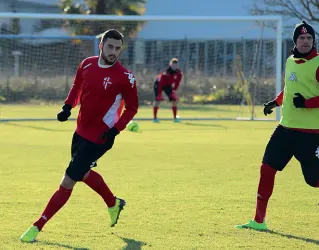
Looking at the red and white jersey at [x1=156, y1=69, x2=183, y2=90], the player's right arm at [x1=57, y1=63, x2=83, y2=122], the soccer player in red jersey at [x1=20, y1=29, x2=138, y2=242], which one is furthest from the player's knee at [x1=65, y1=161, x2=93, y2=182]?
the red and white jersey at [x1=156, y1=69, x2=183, y2=90]

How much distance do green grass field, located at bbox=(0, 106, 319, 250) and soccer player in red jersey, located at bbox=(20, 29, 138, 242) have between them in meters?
0.50

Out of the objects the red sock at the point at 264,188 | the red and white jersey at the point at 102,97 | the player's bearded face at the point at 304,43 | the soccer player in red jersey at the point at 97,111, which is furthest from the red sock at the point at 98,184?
the player's bearded face at the point at 304,43

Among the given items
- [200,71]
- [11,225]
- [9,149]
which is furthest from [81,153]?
[200,71]

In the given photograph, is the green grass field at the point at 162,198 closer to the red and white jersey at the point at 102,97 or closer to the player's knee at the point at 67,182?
the player's knee at the point at 67,182

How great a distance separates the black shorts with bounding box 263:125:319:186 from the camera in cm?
730

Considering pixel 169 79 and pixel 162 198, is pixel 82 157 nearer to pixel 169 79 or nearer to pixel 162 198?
pixel 162 198

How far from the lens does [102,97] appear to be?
22.7ft

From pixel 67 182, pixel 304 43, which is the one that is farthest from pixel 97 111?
pixel 304 43

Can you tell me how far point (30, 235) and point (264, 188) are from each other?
7.87ft

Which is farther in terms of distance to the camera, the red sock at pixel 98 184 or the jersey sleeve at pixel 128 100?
the red sock at pixel 98 184

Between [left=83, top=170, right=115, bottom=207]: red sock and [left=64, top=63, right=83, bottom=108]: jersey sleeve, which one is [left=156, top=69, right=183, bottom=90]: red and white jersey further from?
[left=64, top=63, right=83, bottom=108]: jersey sleeve

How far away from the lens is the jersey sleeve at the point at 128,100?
696cm

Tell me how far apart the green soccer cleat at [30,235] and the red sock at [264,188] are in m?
2.22

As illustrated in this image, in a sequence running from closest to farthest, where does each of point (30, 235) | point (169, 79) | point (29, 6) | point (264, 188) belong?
point (30, 235) < point (264, 188) < point (169, 79) < point (29, 6)
